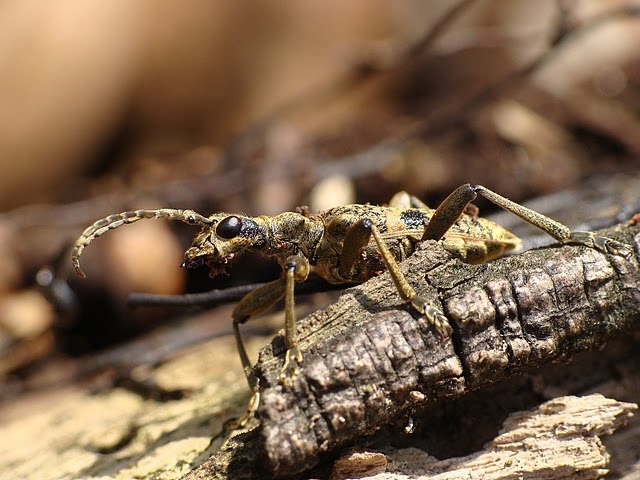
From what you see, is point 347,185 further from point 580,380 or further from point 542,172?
point 580,380

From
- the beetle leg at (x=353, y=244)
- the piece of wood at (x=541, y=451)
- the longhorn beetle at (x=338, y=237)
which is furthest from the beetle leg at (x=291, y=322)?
the piece of wood at (x=541, y=451)

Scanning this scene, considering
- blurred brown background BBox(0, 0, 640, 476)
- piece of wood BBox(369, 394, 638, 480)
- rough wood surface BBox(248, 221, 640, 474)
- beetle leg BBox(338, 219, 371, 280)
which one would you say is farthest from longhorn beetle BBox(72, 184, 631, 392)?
blurred brown background BBox(0, 0, 640, 476)

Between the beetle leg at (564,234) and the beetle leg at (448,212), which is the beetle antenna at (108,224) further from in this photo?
the beetle leg at (564,234)

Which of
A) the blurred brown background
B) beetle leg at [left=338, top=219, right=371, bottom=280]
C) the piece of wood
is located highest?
the blurred brown background

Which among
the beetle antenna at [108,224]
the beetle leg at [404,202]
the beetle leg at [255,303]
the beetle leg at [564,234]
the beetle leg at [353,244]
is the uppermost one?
the beetle antenna at [108,224]

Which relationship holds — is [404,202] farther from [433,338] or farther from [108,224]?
[108,224]

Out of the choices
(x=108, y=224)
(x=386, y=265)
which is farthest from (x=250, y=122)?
(x=386, y=265)

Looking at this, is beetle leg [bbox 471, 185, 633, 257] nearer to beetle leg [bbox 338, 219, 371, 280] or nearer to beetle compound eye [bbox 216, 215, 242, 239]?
beetle leg [bbox 338, 219, 371, 280]
